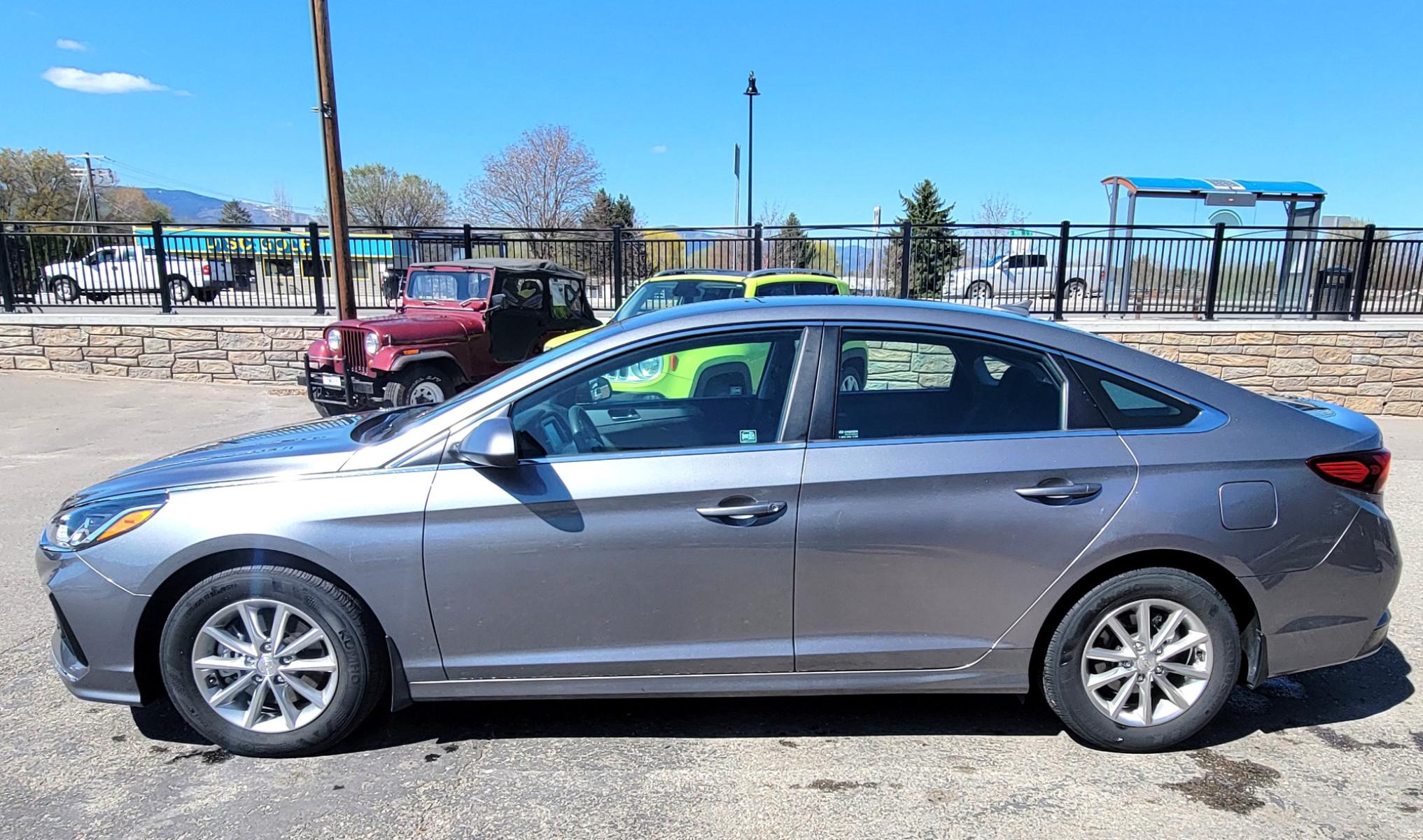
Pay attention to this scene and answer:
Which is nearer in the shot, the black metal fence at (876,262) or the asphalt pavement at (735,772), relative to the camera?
the asphalt pavement at (735,772)

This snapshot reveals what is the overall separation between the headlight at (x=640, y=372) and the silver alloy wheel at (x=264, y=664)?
137 centimetres

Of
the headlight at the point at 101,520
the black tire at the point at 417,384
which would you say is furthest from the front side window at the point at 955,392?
the black tire at the point at 417,384

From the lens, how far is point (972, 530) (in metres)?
2.82

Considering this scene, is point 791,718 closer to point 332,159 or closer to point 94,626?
point 94,626

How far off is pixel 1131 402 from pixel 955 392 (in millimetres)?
616

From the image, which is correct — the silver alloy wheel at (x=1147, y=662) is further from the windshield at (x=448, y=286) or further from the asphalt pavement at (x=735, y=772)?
the windshield at (x=448, y=286)

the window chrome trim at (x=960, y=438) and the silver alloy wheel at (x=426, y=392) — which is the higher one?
the window chrome trim at (x=960, y=438)

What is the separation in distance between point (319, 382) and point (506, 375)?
7.46m

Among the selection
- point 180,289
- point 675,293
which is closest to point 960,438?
point 675,293

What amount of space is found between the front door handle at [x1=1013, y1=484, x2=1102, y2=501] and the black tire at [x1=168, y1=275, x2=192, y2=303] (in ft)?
44.3

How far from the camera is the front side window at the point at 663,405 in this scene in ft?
9.60

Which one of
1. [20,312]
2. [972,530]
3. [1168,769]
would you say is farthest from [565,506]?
[20,312]

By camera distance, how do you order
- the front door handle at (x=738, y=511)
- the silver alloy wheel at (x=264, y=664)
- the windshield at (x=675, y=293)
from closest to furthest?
the front door handle at (x=738, y=511), the silver alloy wheel at (x=264, y=664), the windshield at (x=675, y=293)

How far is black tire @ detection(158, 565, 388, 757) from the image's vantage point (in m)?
2.82
